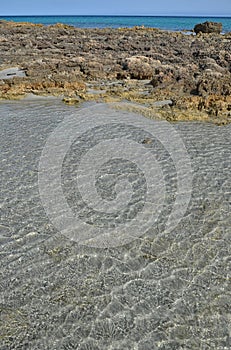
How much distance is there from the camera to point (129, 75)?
82.3ft

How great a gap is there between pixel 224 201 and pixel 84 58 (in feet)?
81.5

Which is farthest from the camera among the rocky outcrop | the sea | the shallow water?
the rocky outcrop

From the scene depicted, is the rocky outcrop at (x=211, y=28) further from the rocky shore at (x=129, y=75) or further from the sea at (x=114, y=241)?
the sea at (x=114, y=241)

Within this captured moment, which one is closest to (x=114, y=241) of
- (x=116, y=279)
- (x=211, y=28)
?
(x=116, y=279)

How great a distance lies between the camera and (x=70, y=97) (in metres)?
20.1

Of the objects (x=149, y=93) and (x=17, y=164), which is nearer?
(x=17, y=164)

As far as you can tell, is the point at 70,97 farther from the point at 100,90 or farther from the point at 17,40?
the point at 17,40

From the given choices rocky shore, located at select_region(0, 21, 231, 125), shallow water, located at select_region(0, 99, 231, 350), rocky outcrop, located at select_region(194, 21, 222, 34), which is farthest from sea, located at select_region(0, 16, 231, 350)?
rocky outcrop, located at select_region(194, 21, 222, 34)

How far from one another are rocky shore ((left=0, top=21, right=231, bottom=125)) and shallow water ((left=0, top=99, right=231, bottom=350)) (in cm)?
887

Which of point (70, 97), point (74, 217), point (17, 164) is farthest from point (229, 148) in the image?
point (70, 97)

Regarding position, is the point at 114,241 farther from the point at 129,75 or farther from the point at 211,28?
the point at 211,28

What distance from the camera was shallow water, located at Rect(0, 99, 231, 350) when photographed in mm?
5895

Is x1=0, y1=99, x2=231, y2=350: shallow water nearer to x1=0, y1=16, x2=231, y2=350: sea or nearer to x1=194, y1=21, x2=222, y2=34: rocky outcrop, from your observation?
x1=0, y1=16, x2=231, y2=350: sea

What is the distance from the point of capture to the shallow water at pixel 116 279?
589cm
